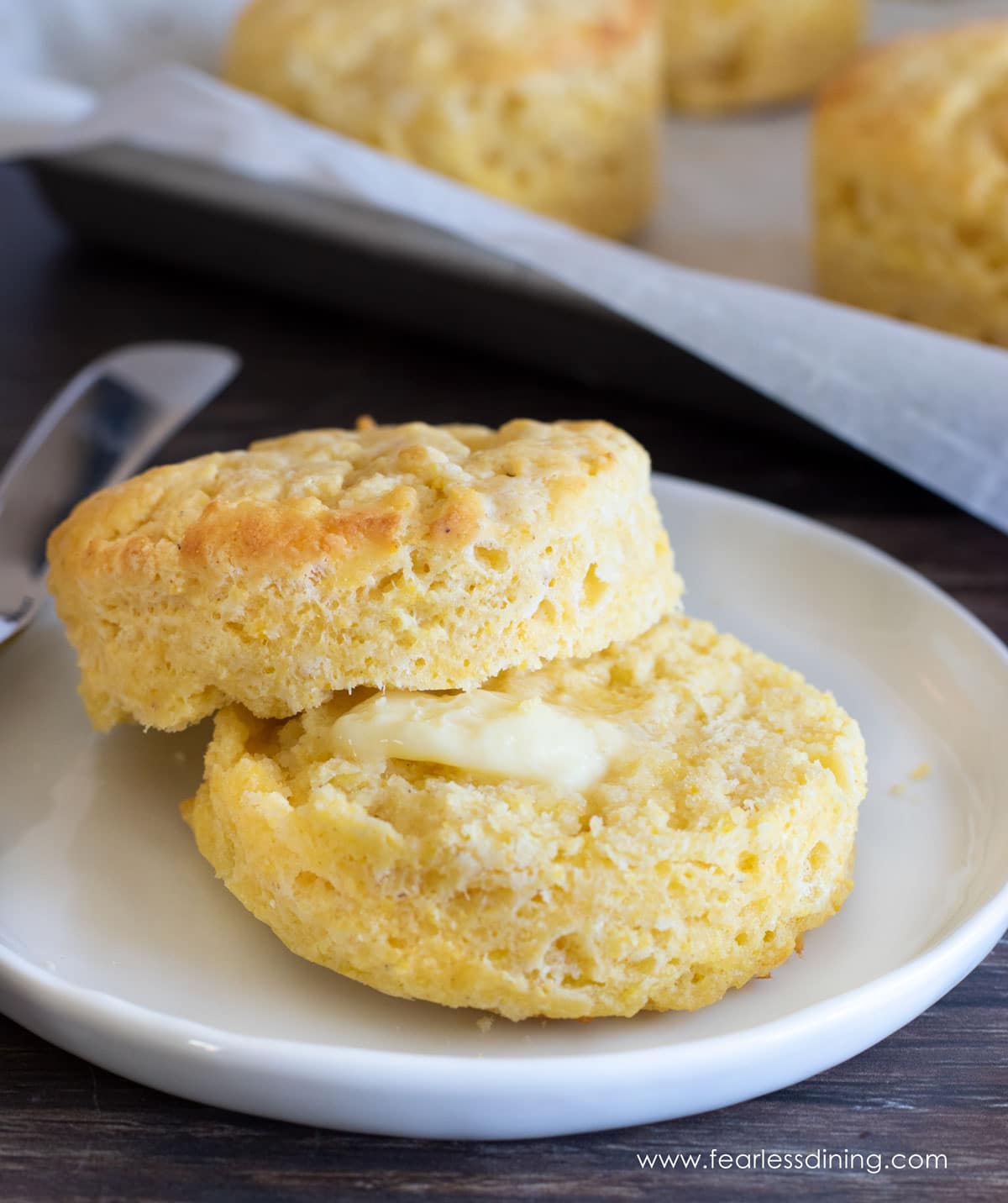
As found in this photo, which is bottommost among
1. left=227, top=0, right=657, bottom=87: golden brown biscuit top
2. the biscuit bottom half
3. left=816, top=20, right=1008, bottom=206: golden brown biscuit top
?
the biscuit bottom half

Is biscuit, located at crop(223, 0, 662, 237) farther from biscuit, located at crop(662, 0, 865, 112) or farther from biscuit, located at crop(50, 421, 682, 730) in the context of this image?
biscuit, located at crop(50, 421, 682, 730)

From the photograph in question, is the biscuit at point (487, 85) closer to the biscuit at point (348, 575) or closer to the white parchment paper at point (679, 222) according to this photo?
the white parchment paper at point (679, 222)

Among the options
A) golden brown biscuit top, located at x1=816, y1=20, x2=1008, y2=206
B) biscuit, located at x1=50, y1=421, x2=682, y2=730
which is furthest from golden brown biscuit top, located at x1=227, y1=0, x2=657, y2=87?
biscuit, located at x1=50, y1=421, x2=682, y2=730

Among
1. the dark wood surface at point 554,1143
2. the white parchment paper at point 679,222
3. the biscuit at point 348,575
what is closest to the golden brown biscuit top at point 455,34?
the white parchment paper at point 679,222

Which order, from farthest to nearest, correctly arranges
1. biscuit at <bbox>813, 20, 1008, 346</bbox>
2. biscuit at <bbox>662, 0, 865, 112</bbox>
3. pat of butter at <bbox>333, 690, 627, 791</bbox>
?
1. biscuit at <bbox>662, 0, 865, 112</bbox>
2. biscuit at <bbox>813, 20, 1008, 346</bbox>
3. pat of butter at <bbox>333, 690, 627, 791</bbox>

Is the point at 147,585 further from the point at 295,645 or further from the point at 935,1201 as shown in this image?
the point at 935,1201

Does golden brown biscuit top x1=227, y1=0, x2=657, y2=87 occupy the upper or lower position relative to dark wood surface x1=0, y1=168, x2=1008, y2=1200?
upper

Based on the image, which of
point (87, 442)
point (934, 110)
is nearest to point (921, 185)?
point (934, 110)
